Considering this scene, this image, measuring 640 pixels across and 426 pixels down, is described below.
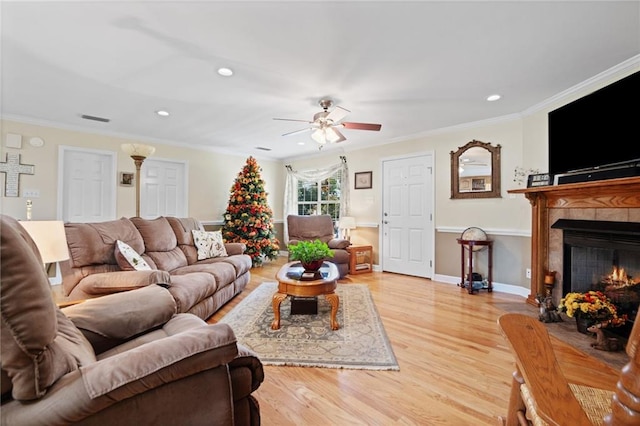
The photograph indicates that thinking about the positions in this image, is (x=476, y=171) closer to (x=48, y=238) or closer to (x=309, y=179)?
(x=309, y=179)

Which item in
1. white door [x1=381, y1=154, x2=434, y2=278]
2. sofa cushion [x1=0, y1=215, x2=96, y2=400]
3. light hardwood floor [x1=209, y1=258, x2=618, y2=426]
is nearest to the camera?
sofa cushion [x1=0, y1=215, x2=96, y2=400]

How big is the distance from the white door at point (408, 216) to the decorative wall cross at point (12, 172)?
5468mm

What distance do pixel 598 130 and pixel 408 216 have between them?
8.62 ft

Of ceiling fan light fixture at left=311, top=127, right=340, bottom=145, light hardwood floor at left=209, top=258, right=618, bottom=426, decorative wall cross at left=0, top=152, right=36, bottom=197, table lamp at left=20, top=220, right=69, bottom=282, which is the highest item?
ceiling fan light fixture at left=311, top=127, right=340, bottom=145

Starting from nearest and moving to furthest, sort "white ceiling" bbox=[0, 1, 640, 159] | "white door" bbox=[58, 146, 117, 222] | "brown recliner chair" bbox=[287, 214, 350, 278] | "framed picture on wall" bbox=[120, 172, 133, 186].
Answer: "white ceiling" bbox=[0, 1, 640, 159] → "white door" bbox=[58, 146, 117, 222] → "framed picture on wall" bbox=[120, 172, 133, 186] → "brown recliner chair" bbox=[287, 214, 350, 278]

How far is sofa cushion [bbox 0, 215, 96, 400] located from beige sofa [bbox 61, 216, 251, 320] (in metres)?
1.50

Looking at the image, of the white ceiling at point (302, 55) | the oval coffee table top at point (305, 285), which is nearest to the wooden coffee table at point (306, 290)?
the oval coffee table top at point (305, 285)

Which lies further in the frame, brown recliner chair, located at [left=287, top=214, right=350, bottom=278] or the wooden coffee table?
brown recliner chair, located at [left=287, top=214, right=350, bottom=278]

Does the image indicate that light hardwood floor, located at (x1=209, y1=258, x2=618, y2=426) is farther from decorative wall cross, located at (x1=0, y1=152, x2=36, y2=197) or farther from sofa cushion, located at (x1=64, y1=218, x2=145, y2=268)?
decorative wall cross, located at (x1=0, y1=152, x2=36, y2=197)

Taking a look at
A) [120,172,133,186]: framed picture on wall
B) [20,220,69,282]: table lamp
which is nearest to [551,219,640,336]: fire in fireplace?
[20,220,69,282]: table lamp

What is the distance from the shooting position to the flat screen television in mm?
2287

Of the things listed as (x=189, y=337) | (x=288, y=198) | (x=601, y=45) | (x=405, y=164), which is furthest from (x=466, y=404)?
(x=288, y=198)

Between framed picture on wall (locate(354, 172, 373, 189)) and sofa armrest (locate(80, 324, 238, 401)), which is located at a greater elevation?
framed picture on wall (locate(354, 172, 373, 189))

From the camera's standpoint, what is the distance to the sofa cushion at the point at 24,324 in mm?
727
